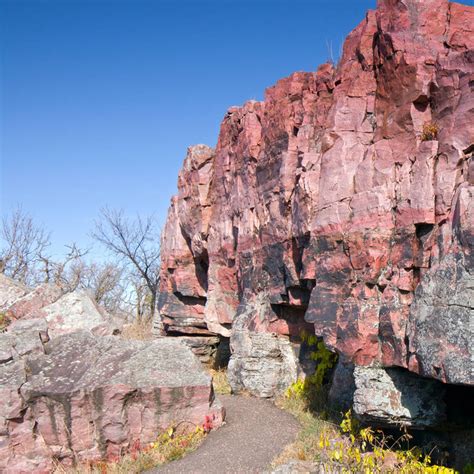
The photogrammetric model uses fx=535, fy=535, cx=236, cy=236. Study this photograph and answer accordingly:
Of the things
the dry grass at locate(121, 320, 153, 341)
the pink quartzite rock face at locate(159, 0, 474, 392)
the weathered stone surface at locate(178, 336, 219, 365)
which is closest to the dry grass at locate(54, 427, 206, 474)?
the pink quartzite rock face at locate(159, 0, 474, 392)

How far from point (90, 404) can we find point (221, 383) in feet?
13.2

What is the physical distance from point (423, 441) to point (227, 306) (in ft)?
19.9

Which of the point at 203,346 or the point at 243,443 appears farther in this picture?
the point at 203,346

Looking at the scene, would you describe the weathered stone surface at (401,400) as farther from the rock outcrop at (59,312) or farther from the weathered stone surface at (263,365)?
the rock outcrop at (59,312)

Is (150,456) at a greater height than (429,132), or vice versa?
(429,132)

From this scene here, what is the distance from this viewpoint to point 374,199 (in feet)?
21.1

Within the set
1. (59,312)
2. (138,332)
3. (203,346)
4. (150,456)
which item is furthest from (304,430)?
(138,332)

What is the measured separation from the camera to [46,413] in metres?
7.25

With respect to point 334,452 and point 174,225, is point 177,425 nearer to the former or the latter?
point 334,452

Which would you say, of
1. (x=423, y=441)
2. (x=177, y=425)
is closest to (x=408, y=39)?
(x=423, y=441)

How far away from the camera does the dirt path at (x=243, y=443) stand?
661 centimetres

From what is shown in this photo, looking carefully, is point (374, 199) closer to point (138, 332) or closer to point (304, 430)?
point (304, 430)

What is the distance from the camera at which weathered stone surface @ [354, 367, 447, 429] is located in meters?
5.89

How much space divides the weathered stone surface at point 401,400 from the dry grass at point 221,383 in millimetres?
4304
